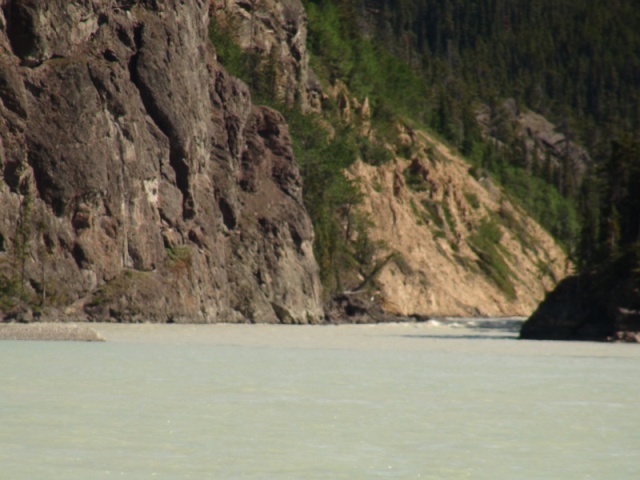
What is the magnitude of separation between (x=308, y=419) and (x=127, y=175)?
58111 millimetres

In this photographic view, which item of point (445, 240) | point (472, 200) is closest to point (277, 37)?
point (445, 240)

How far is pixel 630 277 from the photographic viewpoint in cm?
5728

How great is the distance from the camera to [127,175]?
245ft

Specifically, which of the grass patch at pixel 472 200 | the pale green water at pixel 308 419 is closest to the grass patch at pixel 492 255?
the grass patch at pixel 472 200

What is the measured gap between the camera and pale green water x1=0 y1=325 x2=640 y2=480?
13758 mm

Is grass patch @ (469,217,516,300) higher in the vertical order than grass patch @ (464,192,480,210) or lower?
lower

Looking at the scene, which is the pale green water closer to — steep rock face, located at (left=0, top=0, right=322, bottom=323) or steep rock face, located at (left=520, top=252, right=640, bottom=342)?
steep rock face, located at (left=520, top=252, right=640, bottom=342)

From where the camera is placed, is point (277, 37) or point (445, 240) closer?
point (277, 37)

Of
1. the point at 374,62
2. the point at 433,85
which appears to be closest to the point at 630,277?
the point at 374,62

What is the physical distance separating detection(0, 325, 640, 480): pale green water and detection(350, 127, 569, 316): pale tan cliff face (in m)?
80.1

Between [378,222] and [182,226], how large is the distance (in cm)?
4269

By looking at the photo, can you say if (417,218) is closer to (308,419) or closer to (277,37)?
(277,37)

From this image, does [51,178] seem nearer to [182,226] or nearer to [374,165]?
[182,226]

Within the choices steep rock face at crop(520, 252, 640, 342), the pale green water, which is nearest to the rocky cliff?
steep rock face at crop(520, 252, 640, 342)
